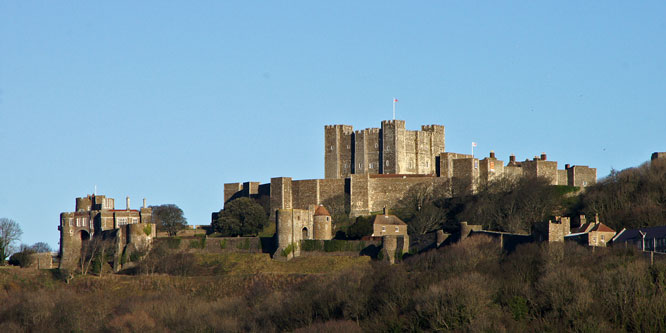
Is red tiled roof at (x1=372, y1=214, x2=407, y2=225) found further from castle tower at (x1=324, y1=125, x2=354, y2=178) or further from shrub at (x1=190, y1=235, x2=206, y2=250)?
castle tower at (x1=324, y1=125, x2=354, y2=178)

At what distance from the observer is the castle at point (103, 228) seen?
7694 centimetres

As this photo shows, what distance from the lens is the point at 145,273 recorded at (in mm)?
73438

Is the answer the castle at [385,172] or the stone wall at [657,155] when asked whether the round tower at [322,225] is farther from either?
the stone wall at [657,155]

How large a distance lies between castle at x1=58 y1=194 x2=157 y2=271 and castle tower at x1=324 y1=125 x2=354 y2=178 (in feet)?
43.1

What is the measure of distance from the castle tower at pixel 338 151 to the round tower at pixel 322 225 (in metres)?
13.5

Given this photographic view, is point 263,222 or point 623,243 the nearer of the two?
point 623,243

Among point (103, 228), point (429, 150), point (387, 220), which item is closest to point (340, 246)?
point (387, 220)

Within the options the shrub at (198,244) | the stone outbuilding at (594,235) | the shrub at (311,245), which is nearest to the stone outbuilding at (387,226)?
the shrub at (311,245)

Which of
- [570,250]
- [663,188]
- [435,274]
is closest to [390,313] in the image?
[435,274]

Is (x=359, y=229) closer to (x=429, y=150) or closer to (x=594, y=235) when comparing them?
(x=429, y=150)

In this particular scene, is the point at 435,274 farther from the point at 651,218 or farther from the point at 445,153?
the point at 445,153

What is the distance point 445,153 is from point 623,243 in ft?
84.7

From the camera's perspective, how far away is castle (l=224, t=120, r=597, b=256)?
3287 inches

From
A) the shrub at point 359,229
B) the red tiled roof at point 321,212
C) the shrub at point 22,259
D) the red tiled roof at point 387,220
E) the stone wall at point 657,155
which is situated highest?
the stone wall at point 657,155
